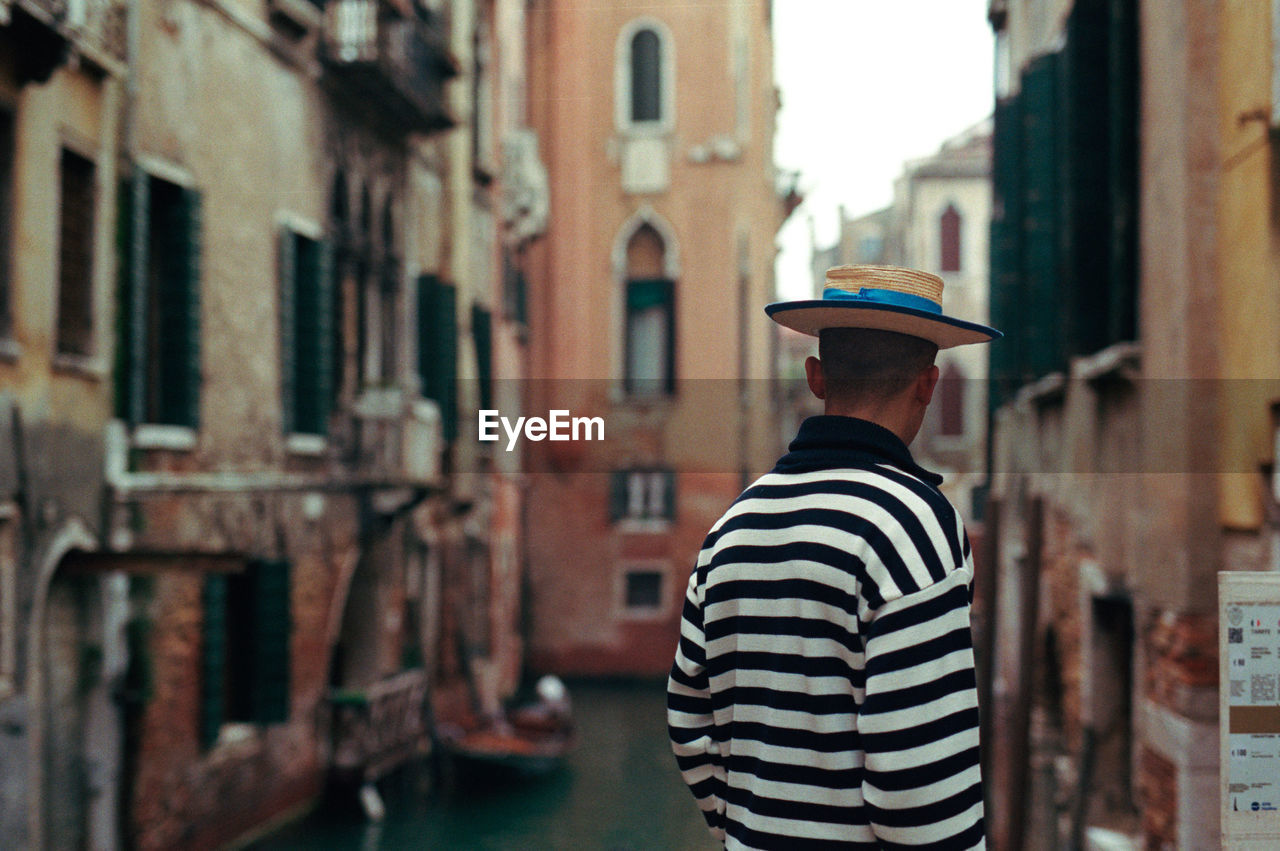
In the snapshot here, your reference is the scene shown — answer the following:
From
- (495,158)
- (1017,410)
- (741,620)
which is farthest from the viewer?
(495,158)

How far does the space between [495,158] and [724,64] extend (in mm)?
4577

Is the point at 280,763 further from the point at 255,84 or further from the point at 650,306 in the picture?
the point at 650,306

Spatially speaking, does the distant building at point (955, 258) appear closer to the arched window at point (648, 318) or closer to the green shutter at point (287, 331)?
the arched window at point (648, 318)

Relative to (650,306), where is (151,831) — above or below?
below

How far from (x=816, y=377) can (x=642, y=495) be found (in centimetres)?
1827

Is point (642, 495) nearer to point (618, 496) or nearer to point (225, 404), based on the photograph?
point (618, 496)

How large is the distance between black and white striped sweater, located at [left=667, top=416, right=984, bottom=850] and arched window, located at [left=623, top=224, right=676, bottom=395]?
18499mm

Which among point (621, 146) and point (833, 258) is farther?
point (833, 258)

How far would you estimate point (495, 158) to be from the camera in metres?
17.3

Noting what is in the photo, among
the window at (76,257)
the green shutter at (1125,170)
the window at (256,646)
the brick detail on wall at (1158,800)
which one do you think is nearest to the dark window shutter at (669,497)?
the window at (256,646)

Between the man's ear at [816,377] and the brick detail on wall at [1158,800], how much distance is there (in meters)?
3.49

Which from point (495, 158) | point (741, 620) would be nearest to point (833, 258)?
point (495, 158)

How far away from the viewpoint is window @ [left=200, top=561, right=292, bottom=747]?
9.48 meters

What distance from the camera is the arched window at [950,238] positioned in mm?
24641
